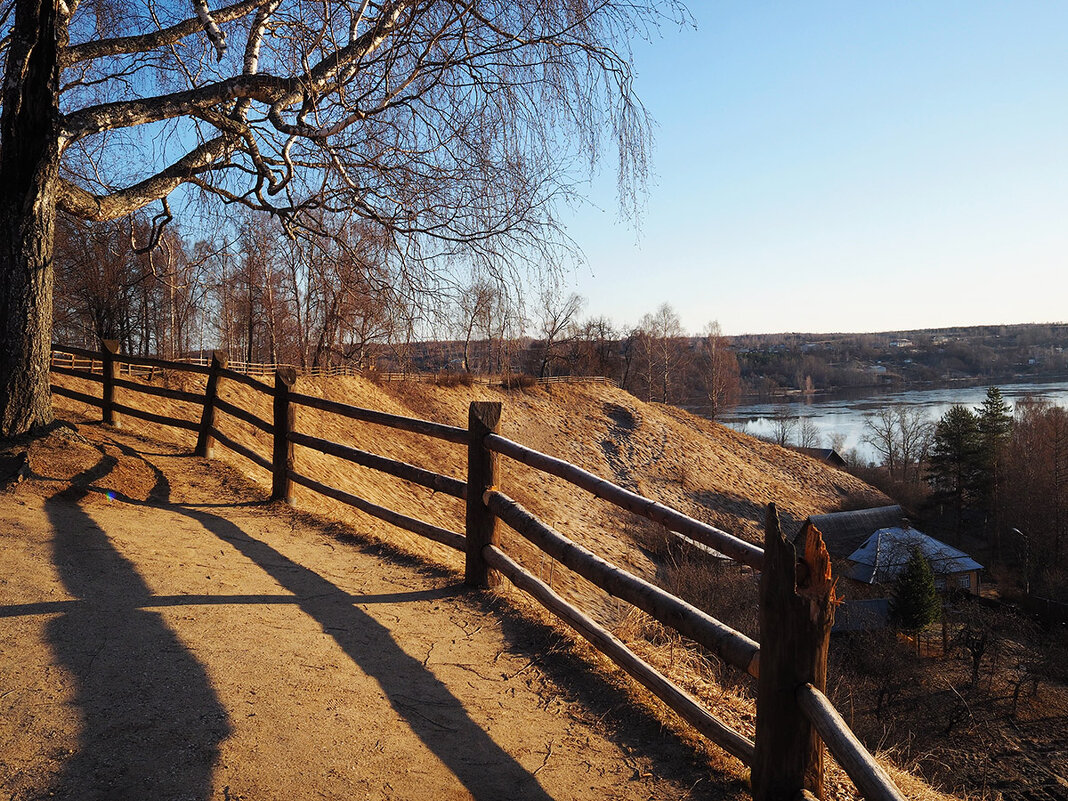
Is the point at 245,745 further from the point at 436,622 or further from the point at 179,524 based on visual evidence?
the point at 179,524

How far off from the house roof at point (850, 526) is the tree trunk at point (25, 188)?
27742mm

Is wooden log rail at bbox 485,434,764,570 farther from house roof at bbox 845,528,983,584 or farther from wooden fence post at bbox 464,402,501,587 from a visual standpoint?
house roof at bbox 845,528,983,584

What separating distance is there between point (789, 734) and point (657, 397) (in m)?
59.3

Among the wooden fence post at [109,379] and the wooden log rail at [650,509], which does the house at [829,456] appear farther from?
the wooden log rail at [650,509]

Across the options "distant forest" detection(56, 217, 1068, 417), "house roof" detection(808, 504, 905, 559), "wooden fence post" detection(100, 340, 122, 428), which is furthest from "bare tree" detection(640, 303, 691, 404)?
"wooden fence post" detection(100, 340, 122, 428)

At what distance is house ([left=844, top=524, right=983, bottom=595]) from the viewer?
24.5m

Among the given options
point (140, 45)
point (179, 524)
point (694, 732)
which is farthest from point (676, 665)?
point (140, 45)

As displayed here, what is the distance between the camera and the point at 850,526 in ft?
101

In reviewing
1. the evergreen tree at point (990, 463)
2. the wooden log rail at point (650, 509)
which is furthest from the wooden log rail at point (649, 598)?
the evergreen tree at point (990, 463)

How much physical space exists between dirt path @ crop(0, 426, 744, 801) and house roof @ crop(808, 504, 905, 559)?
27.4 metres

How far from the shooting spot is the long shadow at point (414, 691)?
275cm

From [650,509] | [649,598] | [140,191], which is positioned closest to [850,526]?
[140,191]

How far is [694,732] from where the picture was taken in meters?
3.13

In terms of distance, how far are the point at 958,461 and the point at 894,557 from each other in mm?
17632
